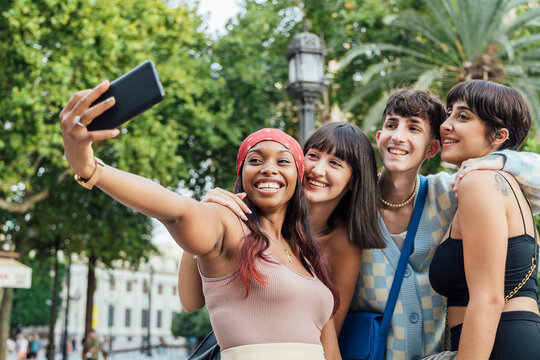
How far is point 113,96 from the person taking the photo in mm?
1922

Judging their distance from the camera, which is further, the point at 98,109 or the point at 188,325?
the point at 188,325

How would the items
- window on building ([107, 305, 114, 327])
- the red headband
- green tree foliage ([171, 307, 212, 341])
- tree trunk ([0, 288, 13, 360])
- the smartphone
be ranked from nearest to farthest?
1. the smartphone
2. the red headband
3. tree trunk ([0, 288, 13, 360])
4. green tree foliage ([171, 307, 212, 341])
5. window on building ([107, 305, 114, 327])

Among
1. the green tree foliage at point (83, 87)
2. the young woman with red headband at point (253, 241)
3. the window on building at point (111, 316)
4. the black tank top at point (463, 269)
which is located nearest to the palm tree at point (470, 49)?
the green tree foliage at point (83, 87)

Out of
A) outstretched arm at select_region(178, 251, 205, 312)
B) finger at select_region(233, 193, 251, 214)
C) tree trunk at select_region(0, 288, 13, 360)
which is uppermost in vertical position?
finger at select_region(233, 193, 251, 214)

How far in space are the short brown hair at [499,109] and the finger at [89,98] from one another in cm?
182

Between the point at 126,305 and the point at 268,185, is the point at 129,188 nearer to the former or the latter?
the point at 268,185

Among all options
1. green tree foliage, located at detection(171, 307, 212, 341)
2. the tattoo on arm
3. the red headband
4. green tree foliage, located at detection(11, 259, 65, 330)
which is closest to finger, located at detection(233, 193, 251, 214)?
the red headband

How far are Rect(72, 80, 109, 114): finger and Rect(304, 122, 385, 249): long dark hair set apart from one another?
1.67m

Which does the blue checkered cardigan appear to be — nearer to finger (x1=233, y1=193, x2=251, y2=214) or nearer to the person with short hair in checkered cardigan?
the person with short hair in checkered cardigan

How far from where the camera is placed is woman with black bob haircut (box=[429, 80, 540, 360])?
8.53 feet

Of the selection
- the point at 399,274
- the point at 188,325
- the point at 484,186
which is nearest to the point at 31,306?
the point at 188,325

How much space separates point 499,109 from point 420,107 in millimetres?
543

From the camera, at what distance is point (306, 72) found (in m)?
9.52

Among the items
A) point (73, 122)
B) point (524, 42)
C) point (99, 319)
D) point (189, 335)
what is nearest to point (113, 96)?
point (73, 122)
